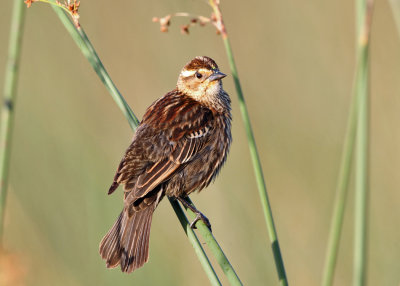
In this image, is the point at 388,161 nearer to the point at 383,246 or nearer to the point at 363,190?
the point at 383,246

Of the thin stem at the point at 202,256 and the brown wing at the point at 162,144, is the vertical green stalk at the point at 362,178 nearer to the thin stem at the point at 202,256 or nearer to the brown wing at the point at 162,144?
the thin stem at the point at 202,256

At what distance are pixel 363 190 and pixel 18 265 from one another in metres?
1.30

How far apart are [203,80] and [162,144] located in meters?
0.72

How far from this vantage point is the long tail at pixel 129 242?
327 cm

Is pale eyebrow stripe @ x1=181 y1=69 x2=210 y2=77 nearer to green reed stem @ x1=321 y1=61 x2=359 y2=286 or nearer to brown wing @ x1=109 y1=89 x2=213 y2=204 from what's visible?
brown wing @ x1=109 y1=89 x2=213 y2=204

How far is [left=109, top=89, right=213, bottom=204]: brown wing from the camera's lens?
3.36 metres

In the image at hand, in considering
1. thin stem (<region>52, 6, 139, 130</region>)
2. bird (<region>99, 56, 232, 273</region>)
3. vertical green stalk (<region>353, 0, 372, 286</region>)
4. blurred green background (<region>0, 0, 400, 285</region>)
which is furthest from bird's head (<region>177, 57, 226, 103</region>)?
vertical green stalk (<region>353, 0, 372, 286</region>)

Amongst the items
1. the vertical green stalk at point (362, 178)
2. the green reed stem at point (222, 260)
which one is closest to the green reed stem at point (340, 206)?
the vertical green stalk at point (362, 178)

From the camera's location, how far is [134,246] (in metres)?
3.35

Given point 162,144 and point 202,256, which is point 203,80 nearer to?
point 162,144

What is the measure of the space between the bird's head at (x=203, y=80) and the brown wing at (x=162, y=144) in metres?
0.14

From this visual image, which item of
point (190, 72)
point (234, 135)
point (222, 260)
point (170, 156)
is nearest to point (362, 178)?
point (222, 260)

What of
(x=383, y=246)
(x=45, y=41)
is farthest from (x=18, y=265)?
(x=45, y=41)

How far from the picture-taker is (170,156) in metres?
3.52
